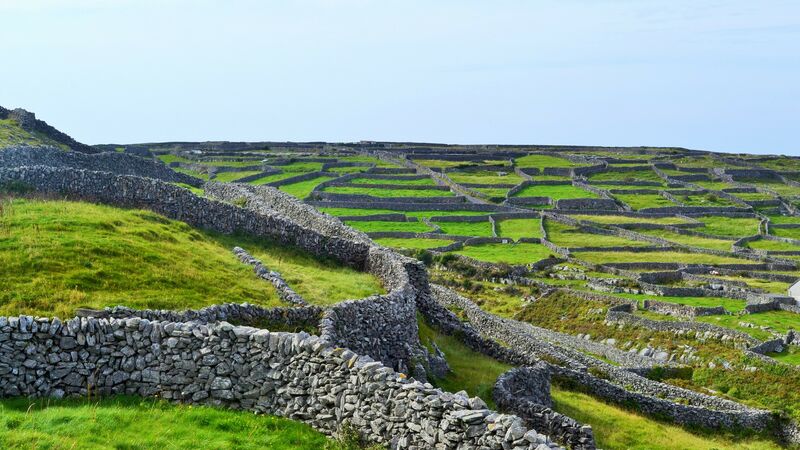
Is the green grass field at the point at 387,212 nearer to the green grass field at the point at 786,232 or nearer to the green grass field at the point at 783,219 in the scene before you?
the green grass field at the point at 786,232

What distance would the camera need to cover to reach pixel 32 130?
54.7 meters

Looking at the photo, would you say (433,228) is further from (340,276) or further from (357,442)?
(357,442)

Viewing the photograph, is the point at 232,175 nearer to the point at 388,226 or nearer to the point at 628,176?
the point at 388,226

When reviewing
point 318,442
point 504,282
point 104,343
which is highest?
point 104,343

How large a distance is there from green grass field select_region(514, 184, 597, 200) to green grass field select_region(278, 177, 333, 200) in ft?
108


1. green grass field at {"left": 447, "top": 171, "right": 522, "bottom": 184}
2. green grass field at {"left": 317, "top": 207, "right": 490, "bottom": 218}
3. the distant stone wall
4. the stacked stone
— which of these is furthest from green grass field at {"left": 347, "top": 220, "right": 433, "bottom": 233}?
the stacked stone

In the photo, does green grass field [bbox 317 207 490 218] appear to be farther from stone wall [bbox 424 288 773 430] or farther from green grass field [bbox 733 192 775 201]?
stone wall [bbox 424 288 773 430]

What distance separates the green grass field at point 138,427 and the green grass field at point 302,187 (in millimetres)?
102740

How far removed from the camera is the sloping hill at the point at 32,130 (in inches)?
2047

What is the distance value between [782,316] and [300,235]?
5093cm

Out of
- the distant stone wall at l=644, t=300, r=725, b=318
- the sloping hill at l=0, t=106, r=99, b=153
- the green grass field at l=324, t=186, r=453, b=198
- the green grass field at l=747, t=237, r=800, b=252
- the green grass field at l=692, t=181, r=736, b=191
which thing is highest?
the sloping hill at l=0, t=106, r=99, b=153

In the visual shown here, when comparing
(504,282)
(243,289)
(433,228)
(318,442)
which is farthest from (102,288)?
(433,228)

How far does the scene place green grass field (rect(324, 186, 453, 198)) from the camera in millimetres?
127244

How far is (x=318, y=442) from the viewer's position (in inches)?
548
